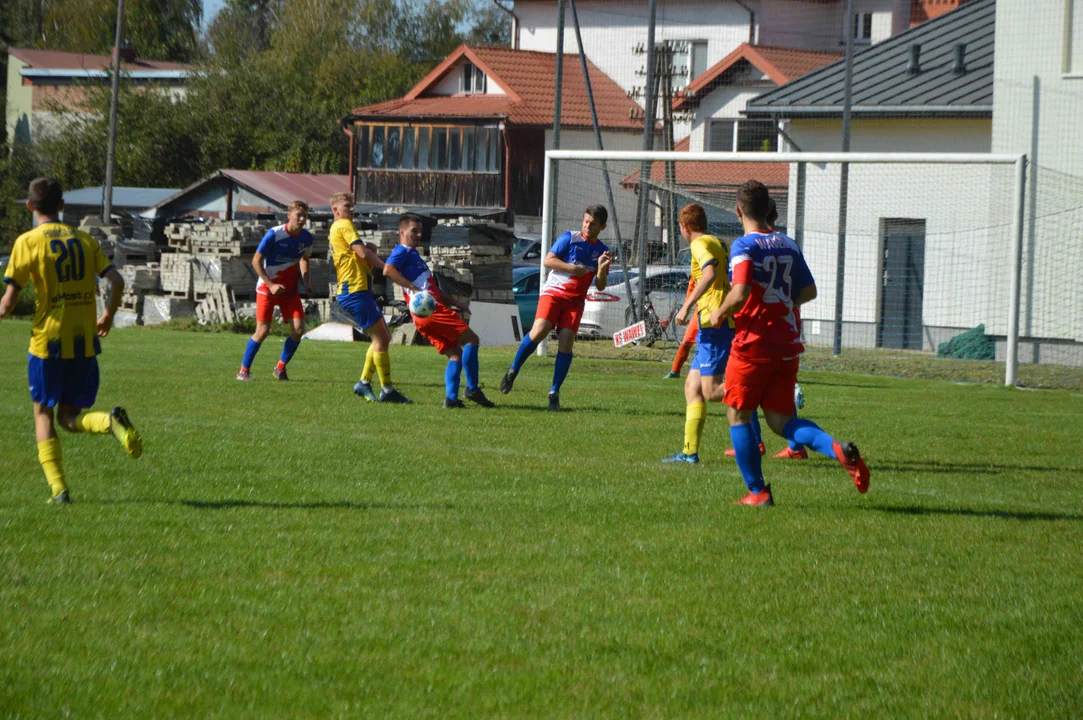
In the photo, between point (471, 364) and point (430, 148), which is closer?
point (471, 364)

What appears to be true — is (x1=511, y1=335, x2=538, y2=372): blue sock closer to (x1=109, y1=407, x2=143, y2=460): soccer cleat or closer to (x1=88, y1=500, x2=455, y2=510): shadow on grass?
(x1=88, y1=500, x2=455, y2=510): shadow on grass

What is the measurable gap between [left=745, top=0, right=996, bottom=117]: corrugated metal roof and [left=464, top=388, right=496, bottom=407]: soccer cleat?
52.3 ft

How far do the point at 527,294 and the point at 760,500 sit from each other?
20669mm

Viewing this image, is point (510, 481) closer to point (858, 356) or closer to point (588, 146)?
point (858, 356)

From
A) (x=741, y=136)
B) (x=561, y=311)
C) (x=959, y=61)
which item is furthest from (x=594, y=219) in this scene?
(x=741, y=136)

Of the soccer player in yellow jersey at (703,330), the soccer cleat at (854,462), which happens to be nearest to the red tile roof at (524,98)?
the soccer player in yellow jersey at (703,330)

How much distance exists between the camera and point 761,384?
755cm

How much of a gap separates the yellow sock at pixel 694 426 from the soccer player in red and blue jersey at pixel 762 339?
173 centimetres

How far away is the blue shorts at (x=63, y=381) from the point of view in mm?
7336

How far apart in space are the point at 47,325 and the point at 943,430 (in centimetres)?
810

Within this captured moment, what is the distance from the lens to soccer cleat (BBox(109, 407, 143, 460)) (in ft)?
23.6

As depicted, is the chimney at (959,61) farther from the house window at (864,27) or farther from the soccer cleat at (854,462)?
the house window at (864,27)

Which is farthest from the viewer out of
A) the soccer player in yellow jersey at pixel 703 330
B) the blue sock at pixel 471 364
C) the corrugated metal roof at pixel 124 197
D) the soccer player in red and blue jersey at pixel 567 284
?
the corrugated metal roof at pixel 124 197

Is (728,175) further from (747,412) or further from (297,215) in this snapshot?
(747,412)
